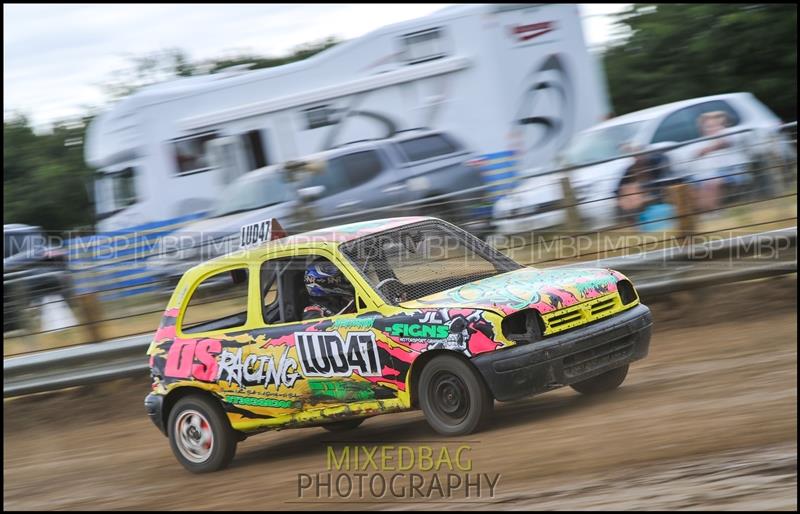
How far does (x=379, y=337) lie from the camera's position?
23.7 feet

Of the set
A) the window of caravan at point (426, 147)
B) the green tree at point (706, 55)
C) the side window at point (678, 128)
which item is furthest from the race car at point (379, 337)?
the green tree at point (706, 55)

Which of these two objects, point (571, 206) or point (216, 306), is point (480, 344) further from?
point (571, 206)

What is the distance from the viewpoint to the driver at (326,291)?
759 centimetres

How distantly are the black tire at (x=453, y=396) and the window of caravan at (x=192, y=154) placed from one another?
11.3m

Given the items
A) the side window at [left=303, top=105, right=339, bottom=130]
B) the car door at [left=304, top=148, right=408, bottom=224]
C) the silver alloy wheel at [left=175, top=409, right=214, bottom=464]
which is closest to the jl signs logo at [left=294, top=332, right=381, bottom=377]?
the silver alloy wheel at [left=175, top=409, right=214, bottom=464]

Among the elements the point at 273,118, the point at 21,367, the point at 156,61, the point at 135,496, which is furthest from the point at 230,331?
the point at 156,61

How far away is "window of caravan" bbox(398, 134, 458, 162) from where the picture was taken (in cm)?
1619

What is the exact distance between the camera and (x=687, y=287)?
1054 centimetres

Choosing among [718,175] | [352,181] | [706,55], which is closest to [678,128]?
[718,175]

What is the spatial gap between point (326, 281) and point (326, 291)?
2.7 inches

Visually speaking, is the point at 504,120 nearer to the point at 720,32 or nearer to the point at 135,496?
the point at 720,32

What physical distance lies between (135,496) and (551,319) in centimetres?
311

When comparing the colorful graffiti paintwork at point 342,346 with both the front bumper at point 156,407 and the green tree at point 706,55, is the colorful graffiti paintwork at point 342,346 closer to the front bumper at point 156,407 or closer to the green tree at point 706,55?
the front bumper at point 156,407

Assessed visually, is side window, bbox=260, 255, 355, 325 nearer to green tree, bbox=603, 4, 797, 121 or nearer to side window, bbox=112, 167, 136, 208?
side window, bbox=112, 167, 136, 208
